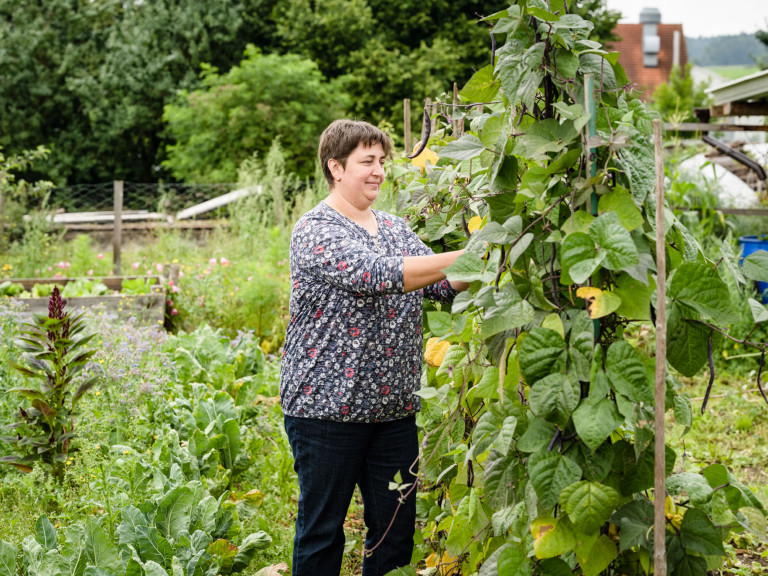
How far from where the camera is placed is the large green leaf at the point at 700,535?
1.54 m

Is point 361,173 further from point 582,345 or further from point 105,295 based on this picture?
point 105,295

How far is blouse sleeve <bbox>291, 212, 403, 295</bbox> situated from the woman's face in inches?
6.1

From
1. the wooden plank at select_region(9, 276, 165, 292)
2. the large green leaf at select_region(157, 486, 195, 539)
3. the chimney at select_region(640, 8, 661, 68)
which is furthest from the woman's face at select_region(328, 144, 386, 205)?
the chimney at select_region(640, 8, 661, 68)

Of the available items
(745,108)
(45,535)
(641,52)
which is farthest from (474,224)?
(641,52)

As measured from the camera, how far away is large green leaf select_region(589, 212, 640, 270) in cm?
136

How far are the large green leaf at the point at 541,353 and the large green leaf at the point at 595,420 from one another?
97 millimetres

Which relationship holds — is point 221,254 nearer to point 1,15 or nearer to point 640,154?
point 640,154

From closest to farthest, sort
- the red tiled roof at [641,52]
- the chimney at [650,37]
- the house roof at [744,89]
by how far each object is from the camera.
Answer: the house roof at [744,89] < the red tiled roof at [641,52] < the chimney at [650,37]

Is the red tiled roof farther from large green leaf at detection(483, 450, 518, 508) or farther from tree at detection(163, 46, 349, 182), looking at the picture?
large green leaf at detection(483, 450, 518, 508)

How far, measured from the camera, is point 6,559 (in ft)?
7.79

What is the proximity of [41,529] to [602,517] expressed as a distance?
195 cm

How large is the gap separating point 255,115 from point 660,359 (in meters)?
15.2

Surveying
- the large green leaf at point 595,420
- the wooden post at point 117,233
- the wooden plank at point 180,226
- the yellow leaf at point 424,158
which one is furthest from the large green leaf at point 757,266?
the wooden post at point 117,233

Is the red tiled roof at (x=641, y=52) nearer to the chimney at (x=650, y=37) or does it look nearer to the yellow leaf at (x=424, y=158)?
the chimney at (x=650, y=37)
